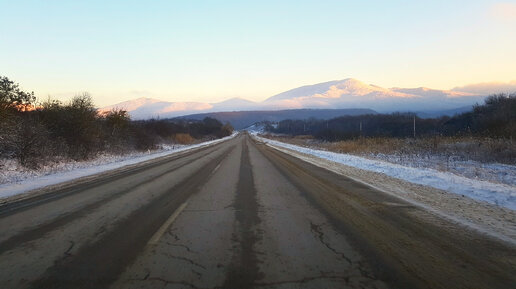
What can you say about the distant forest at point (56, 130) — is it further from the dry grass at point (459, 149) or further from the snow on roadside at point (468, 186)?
the dry grass at point (459, 149)

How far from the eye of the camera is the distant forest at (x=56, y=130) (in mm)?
17719

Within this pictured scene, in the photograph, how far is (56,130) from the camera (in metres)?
23.7

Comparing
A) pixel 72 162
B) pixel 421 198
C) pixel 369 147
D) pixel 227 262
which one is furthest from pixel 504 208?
pixel 369 147

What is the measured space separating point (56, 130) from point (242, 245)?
22.5 metres

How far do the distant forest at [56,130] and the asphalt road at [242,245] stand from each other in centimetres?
1029

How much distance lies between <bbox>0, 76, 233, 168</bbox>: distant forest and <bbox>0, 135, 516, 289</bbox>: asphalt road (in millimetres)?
10291

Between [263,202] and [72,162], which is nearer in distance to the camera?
[263,202]

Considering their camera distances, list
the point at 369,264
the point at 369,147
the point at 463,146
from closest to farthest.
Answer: the point at 369,264 → the point at 463,146 → the point at 369,147

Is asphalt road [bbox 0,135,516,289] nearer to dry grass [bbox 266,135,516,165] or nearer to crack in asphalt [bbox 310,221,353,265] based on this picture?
crack in asphalt [bbox 310,221,353,265]

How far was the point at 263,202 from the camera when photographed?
8.72m

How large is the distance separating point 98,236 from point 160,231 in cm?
93

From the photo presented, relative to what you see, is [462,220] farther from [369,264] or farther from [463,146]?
[463,146]

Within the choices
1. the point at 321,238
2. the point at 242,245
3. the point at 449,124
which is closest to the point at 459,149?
the point at 321,238

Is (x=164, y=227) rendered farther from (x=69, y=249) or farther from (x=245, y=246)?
(x=245, y=246)
